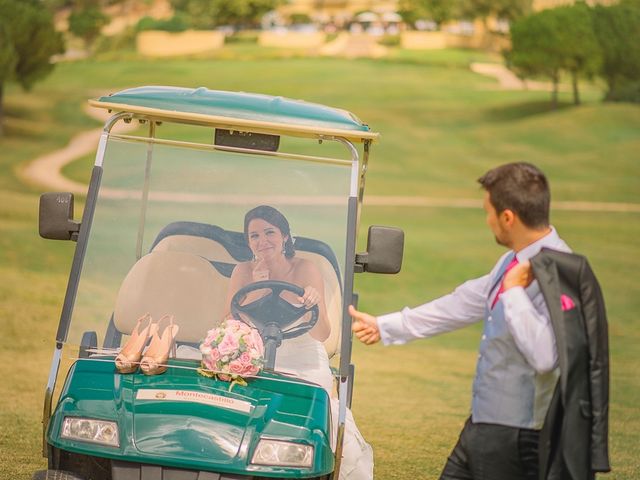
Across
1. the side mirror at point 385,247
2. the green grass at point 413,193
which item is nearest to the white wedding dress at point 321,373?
the side mirror at point 385,247

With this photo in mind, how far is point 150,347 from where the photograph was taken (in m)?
5.23

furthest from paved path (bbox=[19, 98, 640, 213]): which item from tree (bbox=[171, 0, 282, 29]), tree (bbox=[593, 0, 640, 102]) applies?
tree (bbox=[171, 0, 282, 29])

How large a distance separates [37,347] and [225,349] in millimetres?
7826

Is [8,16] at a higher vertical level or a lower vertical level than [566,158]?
higher

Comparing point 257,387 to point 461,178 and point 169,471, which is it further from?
point 461,178

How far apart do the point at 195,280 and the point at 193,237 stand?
336mm

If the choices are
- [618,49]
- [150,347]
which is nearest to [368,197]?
[618,49]

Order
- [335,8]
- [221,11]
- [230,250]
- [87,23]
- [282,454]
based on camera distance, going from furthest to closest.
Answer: [335,8] < [221,11] < [87,23] < [230,250] < [282,454]

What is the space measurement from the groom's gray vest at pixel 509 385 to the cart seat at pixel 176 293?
145cm

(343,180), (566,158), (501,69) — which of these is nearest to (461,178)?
(566,158)

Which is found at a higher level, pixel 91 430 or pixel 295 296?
pixel 295 296

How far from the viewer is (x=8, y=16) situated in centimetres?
3556

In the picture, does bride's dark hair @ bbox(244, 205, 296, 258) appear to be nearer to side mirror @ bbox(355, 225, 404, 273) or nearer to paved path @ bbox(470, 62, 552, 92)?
side mirror @ bbox(355, 225, 404, 273)

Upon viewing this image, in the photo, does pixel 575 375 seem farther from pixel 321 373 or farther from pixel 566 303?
pixel 321 373
